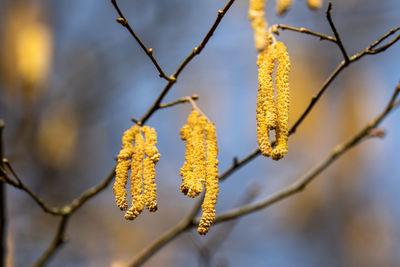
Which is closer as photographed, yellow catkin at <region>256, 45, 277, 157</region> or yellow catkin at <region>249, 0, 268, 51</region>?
yellow catkin at <region>256, 45, 277, 157</region>

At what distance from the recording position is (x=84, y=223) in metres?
5.88

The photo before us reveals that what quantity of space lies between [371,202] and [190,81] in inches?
130

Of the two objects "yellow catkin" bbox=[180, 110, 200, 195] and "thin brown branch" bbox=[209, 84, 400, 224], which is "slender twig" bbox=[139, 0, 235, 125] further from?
"thin brown branch" bbox=[209, 84, 400, 224]

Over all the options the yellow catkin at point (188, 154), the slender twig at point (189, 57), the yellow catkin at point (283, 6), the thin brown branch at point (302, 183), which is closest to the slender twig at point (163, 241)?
the thin brown branch at point (302, 183)

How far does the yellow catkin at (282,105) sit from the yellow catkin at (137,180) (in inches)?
12.8

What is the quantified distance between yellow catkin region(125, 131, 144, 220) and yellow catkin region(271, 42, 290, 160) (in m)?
0.33

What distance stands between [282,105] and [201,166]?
25 cm

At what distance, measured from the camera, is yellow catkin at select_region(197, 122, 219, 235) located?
1.08m

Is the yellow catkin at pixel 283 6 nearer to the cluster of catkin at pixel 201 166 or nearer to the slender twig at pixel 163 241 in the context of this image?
the cluster of catkin at pixel 201 166

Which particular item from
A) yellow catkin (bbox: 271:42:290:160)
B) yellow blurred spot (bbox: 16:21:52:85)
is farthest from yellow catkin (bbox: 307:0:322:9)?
yellow blurred spot (bbox: 16:21:52:85)

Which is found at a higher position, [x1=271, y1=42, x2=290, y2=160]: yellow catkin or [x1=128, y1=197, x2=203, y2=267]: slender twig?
[x1=271, y1=42, x2=290, y2=160]: yellow catkin

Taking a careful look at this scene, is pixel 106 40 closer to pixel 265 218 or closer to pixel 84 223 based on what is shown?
pixel 84 223

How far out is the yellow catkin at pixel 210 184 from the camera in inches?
42.7

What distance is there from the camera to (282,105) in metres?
1.19
